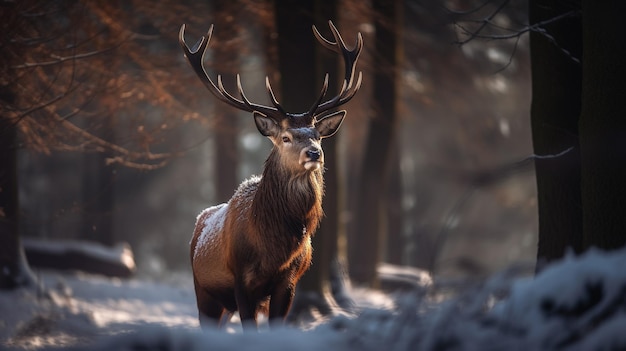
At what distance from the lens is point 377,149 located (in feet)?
50.1

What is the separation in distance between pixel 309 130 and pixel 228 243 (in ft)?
4.61

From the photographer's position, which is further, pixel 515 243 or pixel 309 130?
pixel 515 243

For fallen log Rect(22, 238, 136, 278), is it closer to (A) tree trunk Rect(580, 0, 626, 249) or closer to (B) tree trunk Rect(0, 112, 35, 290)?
(B) tree trunk Rect(0, 112, 35, 290)

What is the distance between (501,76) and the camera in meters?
19.8

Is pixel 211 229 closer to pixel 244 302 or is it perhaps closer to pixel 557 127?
pixel 244 302

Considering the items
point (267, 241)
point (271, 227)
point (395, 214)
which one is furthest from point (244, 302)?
point (395, 214)

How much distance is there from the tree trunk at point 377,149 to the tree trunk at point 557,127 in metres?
6.11

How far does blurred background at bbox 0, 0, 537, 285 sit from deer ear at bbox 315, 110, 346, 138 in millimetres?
1560

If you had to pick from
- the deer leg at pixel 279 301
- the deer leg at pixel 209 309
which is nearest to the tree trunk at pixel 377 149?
the deer leg at pixel 209 309

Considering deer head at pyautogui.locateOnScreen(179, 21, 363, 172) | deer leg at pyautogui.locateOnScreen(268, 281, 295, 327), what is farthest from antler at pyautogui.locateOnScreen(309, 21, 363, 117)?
deer leg at pyautogui.locateOnScreen(268, 281, 295, 327)

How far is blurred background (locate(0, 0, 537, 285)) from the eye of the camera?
8.77 m

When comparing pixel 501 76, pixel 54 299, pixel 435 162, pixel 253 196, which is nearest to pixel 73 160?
pixel 435 162

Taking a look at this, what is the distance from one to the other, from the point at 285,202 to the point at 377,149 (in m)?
8.35

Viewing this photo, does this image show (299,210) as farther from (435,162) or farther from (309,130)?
(435,162)
